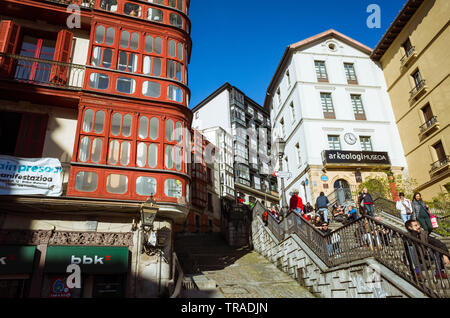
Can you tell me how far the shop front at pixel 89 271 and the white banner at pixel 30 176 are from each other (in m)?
1.93

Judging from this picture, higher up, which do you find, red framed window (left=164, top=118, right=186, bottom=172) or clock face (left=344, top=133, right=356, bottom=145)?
clock face (left=344, top=133, right=356, bottom=145)

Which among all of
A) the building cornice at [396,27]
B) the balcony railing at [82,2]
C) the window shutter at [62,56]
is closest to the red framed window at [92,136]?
the window shutter at [62,56]

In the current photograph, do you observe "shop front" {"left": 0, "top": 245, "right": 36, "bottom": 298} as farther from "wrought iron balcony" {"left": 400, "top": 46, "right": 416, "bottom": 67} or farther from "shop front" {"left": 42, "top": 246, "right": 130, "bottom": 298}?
"wrought iron balcony" {"left": 400, "top": 46, "right": 416, "bottom": 67}

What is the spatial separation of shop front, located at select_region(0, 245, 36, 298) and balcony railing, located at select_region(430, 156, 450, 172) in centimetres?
2278

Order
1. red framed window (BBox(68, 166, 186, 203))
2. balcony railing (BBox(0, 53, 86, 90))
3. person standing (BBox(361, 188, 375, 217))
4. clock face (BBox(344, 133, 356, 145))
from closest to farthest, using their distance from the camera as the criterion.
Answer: red framed window (BBox(68, 166, 186, 203)), balcony railing (BBox(0, 53, 86, 90)), person standing (BBox(361, 188, 375, 217)), clock face (BBox(344, 133, 356, 145))

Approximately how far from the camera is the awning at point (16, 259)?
9.27 meters

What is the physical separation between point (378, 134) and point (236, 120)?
76.0 feet

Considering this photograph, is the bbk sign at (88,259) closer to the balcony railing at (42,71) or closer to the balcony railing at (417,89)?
the balcony railing at (42,71)

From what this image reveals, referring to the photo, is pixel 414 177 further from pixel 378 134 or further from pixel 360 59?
pixel 360 59

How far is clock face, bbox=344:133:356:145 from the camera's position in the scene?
83.1ft

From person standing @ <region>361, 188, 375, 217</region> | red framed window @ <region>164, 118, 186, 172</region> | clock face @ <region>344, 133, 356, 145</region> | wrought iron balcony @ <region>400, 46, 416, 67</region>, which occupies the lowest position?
person standing @ <region>361, 188, 375, 217</region>

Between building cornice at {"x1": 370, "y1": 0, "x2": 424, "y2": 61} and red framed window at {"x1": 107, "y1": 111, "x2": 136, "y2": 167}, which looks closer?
red framed window at {"x1": 107, "y1": 111, "x2": 136, "y2": 167}

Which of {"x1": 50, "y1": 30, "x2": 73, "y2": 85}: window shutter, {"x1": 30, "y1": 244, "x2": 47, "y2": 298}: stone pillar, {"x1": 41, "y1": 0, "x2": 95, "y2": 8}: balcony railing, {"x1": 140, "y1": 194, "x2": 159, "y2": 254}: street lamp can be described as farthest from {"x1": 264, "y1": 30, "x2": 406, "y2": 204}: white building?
{"x1": 30, "y1": 244, "x2": 47, "y2": 298}: stone pillar
